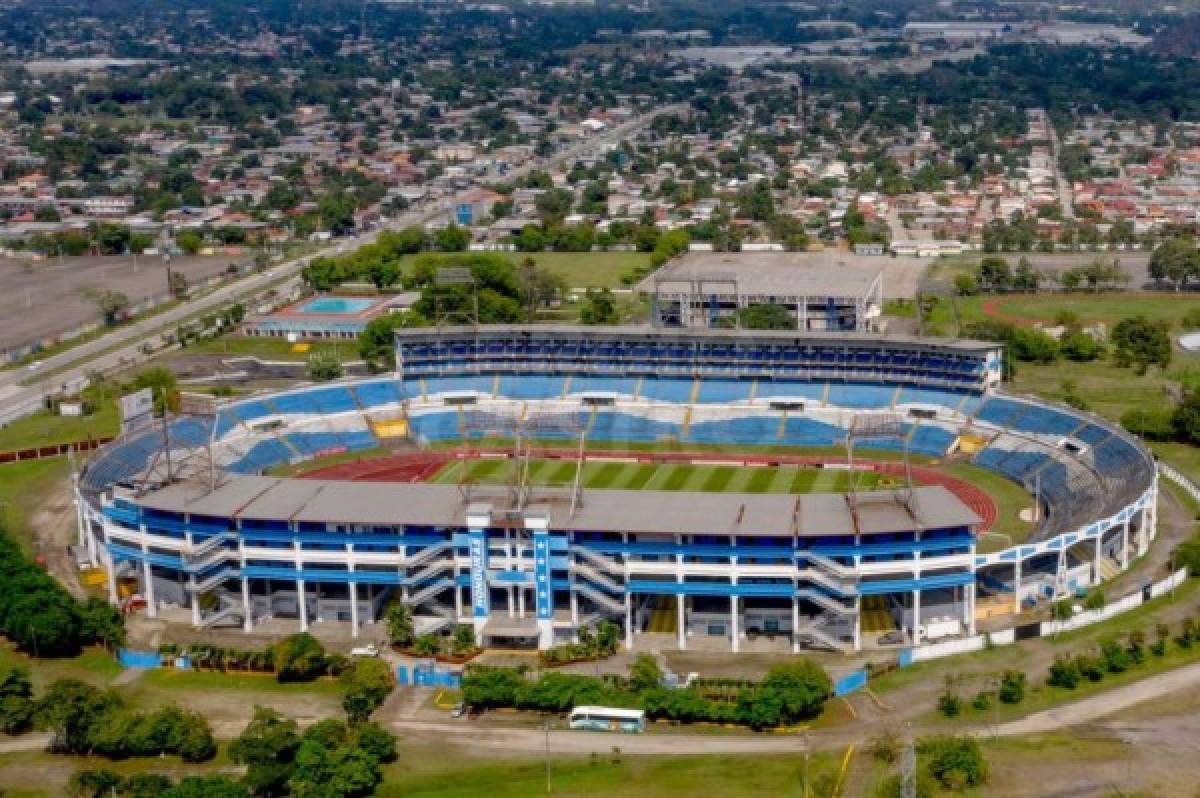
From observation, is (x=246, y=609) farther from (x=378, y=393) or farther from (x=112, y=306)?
(x=112, y=306)

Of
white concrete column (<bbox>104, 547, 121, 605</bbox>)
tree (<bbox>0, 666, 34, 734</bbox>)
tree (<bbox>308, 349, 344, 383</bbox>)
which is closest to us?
tree (<bbox>0, 666, 34, 734</bbox>)

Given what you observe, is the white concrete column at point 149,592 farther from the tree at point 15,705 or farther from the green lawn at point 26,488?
the green lawn at point 26,488

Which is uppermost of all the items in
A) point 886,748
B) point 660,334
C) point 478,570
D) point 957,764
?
point 660,334

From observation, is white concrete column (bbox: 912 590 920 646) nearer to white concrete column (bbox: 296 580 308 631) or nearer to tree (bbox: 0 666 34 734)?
white concrete column (bbox: 296 580 308 631)

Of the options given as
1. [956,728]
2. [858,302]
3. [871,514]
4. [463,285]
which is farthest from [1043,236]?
[956,728]

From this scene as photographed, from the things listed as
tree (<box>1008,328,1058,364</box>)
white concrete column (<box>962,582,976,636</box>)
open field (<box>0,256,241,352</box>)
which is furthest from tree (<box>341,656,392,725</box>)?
open field (<box>0,256,241,352</box>)

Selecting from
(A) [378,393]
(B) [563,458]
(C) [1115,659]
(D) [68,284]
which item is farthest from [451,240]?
(C) [1115,659]
